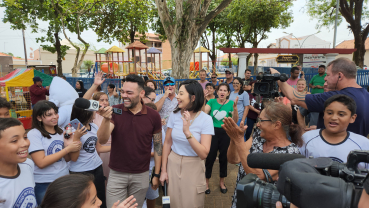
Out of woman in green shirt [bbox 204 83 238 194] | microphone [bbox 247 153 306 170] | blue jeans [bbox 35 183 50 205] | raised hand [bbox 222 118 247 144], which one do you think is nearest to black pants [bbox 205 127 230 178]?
woman in green shirt [bbox 204 83 238 194]

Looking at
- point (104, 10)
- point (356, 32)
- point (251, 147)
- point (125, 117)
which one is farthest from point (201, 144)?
point (104, 10)

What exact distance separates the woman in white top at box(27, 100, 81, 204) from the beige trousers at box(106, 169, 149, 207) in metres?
0.52

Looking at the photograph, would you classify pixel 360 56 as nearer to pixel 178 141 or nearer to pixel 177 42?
pixel 177 42

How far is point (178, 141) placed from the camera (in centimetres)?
257

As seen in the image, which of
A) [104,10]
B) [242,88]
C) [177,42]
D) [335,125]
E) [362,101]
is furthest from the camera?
[104,10]

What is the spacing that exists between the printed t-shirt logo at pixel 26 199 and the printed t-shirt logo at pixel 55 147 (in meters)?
0.61

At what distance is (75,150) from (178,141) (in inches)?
44.5

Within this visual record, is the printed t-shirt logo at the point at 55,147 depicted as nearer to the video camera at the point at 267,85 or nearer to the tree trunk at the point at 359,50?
the video camera at the point at 267,85

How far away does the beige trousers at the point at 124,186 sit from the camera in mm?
2459

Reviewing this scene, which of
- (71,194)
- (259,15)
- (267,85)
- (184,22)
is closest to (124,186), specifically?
(71,194)

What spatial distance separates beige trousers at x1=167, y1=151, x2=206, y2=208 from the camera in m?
2.47

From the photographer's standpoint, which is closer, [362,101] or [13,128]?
[13,128]

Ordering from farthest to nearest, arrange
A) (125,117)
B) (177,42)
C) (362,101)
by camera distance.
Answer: (177,42) < (125,117) < (362,101)

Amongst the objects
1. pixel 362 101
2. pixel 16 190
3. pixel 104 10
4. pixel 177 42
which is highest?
pixel 104 10
